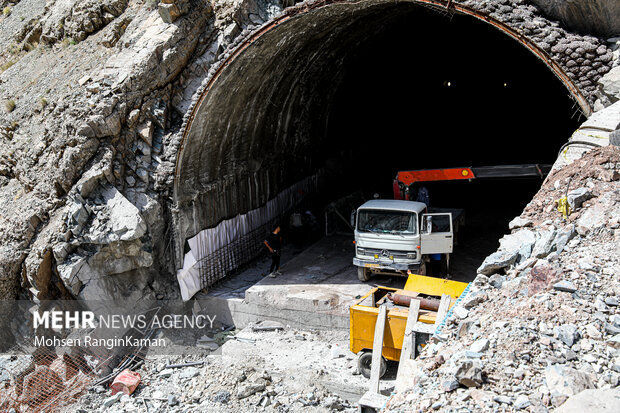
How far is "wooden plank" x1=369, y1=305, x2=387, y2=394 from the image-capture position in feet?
35.7

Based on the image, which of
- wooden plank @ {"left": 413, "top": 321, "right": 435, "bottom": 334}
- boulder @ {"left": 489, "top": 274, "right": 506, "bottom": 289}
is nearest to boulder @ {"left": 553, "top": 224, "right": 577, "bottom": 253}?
boulder @ {"left": 489, "top": 274, "right": 506, "bottom": 289}

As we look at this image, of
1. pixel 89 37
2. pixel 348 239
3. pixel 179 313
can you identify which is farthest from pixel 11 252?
pixel 348 239

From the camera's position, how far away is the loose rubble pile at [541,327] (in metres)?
6.57

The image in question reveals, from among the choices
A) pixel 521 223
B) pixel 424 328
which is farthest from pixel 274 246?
pixel 521 223

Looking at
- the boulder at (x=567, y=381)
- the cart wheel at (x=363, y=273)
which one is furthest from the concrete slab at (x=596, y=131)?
the boulder at (x=567, y=381)

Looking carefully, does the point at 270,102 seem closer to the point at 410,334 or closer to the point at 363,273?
the point at 363,273

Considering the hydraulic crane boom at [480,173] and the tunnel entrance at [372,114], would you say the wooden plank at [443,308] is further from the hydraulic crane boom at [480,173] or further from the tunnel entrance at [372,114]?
the tunnel entrance at [372,114]

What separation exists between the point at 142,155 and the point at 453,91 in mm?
18752

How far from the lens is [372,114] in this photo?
2650cm

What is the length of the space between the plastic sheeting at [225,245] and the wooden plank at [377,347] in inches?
276

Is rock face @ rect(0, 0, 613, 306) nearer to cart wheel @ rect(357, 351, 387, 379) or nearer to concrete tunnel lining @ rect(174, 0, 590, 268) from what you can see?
concrete tunnel lining @ rect(174, 0, 590, 268)

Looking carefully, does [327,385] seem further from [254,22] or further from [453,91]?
[453,91]

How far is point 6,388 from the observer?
13867 millimetres

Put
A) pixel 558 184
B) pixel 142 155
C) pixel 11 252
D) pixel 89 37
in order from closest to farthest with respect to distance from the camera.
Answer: pixel 558 184 < pixel 11 252 < pixel 142 155 < pixel 89 37
